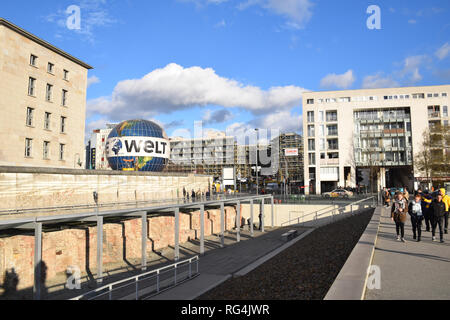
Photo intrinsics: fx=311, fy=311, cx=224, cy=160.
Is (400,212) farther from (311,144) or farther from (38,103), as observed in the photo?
(311,144)

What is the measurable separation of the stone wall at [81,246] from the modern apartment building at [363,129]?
126 ft

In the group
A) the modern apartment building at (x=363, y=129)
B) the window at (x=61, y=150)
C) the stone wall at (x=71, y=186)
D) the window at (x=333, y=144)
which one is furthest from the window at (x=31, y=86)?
the window at (x=333, y=144)

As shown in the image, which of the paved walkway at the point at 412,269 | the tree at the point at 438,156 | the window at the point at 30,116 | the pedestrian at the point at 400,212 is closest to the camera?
the paved walkway at the point at 412,269

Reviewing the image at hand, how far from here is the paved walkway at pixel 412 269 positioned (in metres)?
5.77

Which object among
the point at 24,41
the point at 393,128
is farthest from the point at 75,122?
the point at 393,128

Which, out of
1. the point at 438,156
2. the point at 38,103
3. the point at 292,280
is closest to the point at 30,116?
the point at 38,103

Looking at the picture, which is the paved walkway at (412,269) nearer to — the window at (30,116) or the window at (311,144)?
the window at (30,116)

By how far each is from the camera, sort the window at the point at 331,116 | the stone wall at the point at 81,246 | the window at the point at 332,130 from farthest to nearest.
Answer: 1. the window at the point at 331,116
2. the window at the point at 332,130
3. the stone wall at the point at 81,246

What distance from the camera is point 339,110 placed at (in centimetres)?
5475

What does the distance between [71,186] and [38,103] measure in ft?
36.7

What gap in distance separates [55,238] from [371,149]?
51594mm

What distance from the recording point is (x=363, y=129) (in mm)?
55250

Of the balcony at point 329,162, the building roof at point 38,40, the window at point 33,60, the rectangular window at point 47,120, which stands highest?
the building roof at point 38,40
